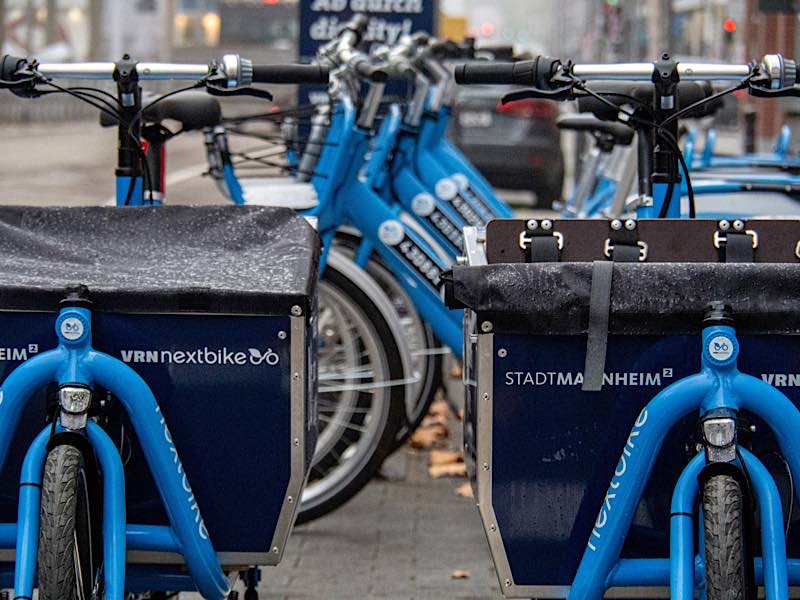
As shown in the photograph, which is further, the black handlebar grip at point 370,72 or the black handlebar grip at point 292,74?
the black handlebar grip at point 370,72

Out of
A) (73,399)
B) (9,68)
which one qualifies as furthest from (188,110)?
(73,399)

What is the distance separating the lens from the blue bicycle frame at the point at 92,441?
2.92 m

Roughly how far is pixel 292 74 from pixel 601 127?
7.30ft

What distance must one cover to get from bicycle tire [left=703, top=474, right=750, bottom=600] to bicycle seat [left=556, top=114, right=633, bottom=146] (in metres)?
2.91

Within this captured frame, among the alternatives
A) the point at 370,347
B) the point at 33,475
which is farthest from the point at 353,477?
the point at 33,475

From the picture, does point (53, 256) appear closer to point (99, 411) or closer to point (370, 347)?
point (99, 411)

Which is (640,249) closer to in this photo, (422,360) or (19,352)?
(19,352)

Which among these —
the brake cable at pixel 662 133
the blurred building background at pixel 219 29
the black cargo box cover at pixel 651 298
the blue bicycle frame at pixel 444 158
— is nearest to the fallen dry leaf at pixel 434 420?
the blue bicycle frame at pixel 444 158

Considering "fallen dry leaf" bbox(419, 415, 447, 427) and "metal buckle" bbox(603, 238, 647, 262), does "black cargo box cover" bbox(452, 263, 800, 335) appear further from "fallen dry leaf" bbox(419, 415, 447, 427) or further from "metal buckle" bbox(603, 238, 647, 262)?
"fallen dry leaf" bbox(419, 415, 447, 427)

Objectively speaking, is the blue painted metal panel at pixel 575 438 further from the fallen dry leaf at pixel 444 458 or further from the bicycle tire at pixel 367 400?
the fallen dry leaf at pixel 444 458

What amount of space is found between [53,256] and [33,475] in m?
0.61

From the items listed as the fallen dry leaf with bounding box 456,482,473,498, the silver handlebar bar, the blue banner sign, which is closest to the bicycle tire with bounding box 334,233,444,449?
the fallen dry leaf with bounding box 456,482,473,498

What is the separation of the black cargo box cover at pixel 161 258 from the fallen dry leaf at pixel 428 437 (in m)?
3.29

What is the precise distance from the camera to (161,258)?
3.37 meters
